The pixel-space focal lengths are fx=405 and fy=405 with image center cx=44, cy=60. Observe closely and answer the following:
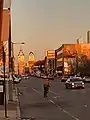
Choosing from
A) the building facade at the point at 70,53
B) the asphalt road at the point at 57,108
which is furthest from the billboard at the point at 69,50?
the asphalt road at the point at 57,108

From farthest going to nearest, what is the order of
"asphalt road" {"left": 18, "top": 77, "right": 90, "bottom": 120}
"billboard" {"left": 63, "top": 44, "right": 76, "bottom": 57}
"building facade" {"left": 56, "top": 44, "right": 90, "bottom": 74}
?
"billboard" {"left": 63, "top": 44, "right": 76, "bottom": 57} < "building facade" {"left": 56, "top": 44, "right": 90, "bottom": 74} < "asphalt road" {"left": 18, "top": 77, "right": 90, "bottom": 120}

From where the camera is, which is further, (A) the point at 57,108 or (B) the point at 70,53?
(B) the point at 70,53

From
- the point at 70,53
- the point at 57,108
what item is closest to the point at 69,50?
the point at 70,53

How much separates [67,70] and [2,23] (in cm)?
17633

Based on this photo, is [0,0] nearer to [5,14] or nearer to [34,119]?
[5,14]

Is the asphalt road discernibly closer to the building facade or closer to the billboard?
the building facade

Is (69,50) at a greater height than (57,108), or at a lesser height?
greater

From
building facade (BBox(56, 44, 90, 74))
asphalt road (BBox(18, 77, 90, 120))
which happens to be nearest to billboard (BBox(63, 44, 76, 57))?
building facade (BBox(56, 44, 90, 74))

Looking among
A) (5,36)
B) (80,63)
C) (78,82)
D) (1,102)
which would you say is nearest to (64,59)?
(80,63)

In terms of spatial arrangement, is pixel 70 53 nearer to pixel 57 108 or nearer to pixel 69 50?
pixel 69 50

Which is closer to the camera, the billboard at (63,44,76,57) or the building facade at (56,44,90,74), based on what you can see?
the building facade at (56,44,90,74)

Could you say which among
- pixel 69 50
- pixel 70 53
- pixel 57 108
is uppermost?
pixel 69 50

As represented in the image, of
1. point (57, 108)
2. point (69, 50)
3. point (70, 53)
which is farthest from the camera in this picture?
point (69, 50)

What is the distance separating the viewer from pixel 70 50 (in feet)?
625
